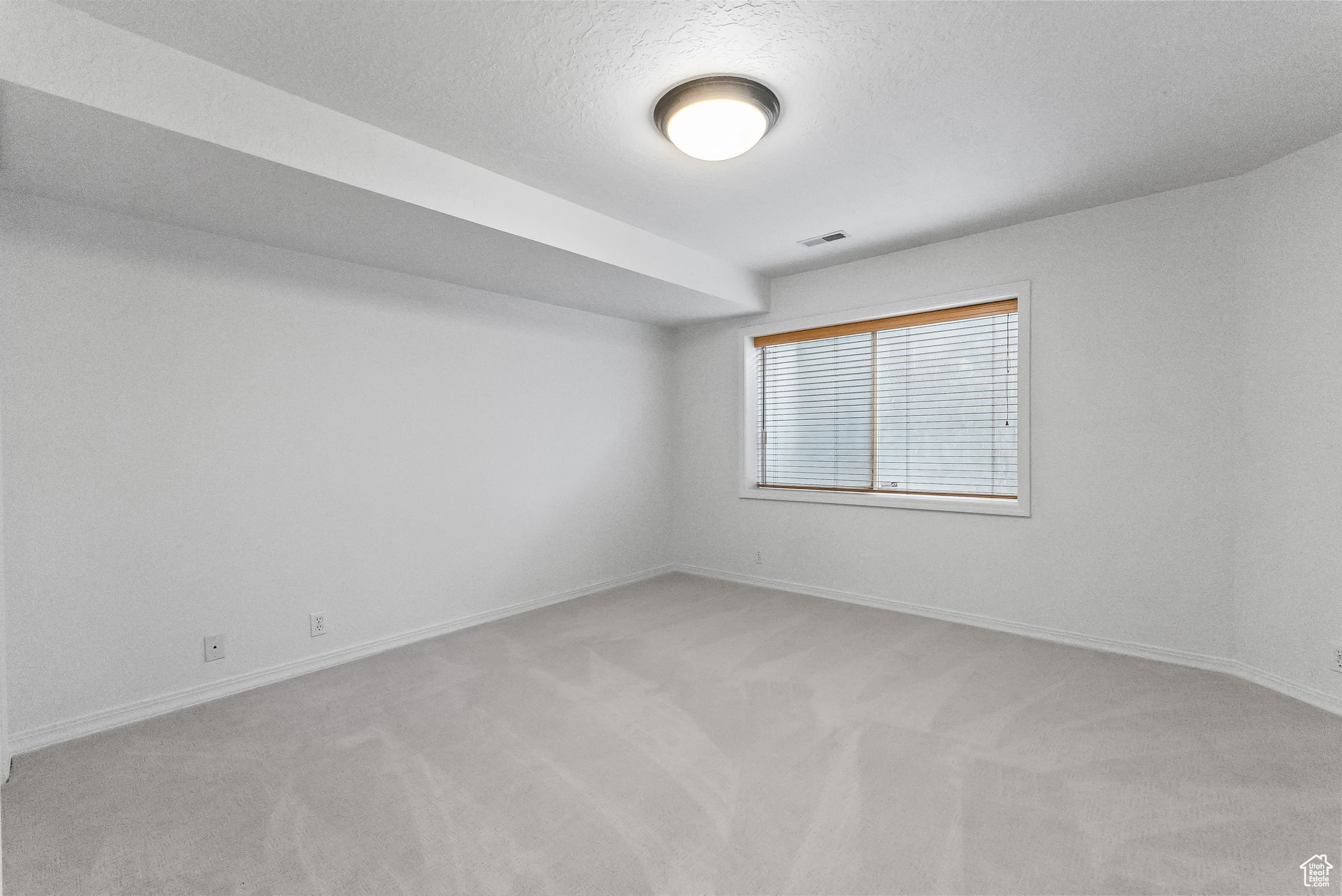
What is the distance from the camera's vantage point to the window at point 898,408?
3.96m

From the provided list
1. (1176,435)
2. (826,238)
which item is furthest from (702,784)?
(826,238)

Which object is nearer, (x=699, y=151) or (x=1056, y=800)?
(x=1056, y=800)

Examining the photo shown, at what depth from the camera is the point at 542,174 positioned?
302cm

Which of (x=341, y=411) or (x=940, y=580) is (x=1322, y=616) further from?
(x=341, y=411)

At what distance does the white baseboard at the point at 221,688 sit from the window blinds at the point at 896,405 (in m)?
2.59

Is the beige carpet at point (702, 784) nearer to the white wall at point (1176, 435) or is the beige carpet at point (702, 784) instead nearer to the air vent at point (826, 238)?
the white wall at point (1176, 435)

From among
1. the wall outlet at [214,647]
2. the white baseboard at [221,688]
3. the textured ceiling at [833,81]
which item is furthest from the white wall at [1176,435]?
the wall outlet at [214,647]

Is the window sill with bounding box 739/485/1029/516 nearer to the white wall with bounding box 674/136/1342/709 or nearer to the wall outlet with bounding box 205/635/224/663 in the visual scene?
the white wall with bounding box 674/136/1342/709

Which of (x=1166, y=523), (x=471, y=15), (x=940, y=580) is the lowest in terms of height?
(x=940, y=580)

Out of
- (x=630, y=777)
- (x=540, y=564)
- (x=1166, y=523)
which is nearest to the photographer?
(x=630, y=777)

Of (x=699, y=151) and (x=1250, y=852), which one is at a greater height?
(x=699, y=151)

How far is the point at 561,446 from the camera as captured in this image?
15.6 ft

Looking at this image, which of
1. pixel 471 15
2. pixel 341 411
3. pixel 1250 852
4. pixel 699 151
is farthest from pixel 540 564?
pixel 1250 852

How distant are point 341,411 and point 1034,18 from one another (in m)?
3.64
